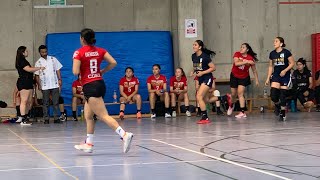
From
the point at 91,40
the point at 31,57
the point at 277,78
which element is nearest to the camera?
the point at 91,40

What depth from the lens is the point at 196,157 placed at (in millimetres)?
9227

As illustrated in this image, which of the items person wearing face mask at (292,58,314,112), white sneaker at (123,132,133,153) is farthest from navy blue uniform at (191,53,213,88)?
white sneaker at (123,132,133,153)

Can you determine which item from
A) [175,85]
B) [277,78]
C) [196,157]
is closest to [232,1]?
[175,85]

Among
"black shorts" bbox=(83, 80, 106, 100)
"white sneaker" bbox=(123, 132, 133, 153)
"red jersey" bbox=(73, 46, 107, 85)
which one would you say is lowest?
"white sneaker" bbox=(123, 132, 133, 153)

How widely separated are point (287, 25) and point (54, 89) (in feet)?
29.4

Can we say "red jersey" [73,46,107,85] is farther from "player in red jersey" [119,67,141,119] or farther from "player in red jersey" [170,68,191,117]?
"player in red jersey" [170,68,191,117]

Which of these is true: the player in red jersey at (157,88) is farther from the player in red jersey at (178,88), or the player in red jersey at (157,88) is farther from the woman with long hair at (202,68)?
the woman with long hair at (202,68)

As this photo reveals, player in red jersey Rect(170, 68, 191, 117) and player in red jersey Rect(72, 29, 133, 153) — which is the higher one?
player in red jersey Rect(72, 29, 133, 153)

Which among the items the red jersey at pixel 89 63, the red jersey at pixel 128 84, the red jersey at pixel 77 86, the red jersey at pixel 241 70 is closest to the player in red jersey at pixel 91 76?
the red jersey at pixel 89 63

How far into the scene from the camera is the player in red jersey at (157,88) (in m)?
20.2

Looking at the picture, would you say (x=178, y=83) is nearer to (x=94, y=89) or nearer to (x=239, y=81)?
(x=239, y=81)

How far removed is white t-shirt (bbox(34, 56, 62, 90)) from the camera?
18.6 m

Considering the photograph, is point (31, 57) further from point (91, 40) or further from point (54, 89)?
point (91, 40)

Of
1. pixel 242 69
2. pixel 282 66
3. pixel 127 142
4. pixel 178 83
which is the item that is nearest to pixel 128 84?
pixel 178 83
